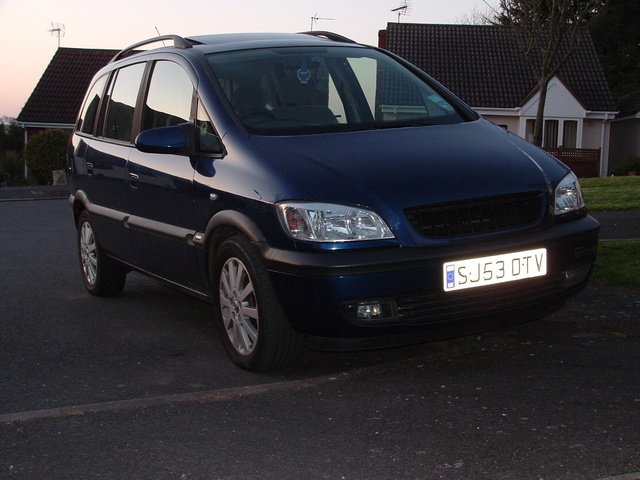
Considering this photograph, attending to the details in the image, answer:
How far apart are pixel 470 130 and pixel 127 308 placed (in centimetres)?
318

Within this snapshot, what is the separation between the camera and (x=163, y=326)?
6.38 m

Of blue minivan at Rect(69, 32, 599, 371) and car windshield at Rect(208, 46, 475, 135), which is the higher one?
car windshield at Rect(208, 46, 475, 135)

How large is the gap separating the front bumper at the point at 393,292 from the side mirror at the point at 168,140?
1.06 meters

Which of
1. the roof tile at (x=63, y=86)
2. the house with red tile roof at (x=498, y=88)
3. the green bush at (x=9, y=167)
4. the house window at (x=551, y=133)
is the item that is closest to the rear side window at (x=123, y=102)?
the green bush at (x=9, y=167)

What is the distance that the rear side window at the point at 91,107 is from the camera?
24.3 ft

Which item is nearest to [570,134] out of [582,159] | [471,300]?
[582,159]

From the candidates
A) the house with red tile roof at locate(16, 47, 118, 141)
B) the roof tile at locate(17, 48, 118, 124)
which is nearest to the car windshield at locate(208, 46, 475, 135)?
the house with red tile roof at locate(16, 47, 118, 141)

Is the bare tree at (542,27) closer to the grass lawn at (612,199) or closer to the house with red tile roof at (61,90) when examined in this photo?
the grass lawn at (612,199)

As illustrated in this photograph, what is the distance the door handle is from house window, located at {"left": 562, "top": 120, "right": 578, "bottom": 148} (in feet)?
118

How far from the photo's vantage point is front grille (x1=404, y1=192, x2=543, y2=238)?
446cm

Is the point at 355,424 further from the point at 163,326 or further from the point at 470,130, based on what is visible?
the point at 163,326

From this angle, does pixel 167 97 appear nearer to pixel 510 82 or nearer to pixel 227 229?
pixel 227 229

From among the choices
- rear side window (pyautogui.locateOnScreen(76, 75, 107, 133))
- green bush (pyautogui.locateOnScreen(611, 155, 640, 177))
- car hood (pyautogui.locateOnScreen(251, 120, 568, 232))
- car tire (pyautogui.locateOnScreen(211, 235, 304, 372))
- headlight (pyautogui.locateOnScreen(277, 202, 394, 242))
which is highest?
rear side window (pyautogui.locateOnScreen(76, 75, 107, 133))

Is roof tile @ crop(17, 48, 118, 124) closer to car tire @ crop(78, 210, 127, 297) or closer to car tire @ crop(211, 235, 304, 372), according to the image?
car tire @ crop(78, 210, 127, 297)
